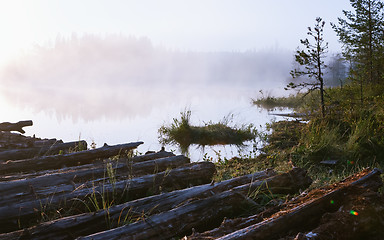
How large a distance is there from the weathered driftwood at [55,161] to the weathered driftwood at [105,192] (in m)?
1.70

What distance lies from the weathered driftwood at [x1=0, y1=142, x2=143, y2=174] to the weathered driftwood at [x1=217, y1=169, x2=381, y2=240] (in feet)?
13.3

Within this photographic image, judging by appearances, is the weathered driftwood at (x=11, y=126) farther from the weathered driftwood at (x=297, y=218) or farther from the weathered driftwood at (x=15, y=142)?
the weathered driftwood at (x=297, y=218)

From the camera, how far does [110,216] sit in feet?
10.5

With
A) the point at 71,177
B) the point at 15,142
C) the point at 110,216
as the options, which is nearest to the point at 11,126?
the point at 15,142

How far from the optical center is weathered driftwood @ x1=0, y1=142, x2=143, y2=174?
535 centimetres

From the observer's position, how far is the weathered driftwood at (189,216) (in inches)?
108

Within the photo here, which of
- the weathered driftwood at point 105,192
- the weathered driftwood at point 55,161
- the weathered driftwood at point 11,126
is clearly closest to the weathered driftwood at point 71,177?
the weathered driftwood at point 105,192

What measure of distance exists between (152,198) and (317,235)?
1741 millimetres

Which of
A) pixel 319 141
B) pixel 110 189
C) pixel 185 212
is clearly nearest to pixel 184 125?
pixel 319 141

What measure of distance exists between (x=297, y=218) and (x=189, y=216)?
3.15ft

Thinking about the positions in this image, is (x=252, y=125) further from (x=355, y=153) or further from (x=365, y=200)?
(x=365, y=200)

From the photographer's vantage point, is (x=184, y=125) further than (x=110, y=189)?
Yes

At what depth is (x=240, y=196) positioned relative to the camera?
358 centimetres

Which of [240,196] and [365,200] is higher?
[365,200]
